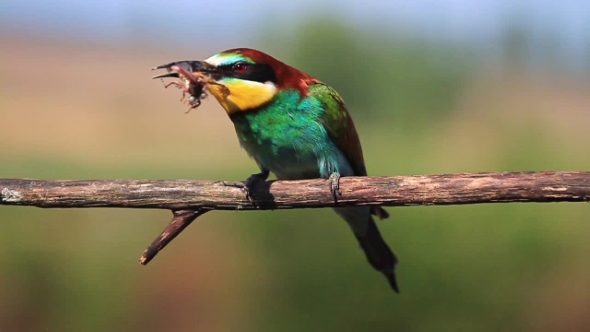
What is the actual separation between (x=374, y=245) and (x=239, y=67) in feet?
3.42

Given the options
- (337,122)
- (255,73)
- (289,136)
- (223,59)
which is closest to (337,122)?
(337,122)

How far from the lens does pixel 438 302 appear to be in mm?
4859

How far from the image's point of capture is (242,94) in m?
2.08

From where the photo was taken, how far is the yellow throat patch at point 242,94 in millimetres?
2047

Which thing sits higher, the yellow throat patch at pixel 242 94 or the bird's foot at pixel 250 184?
the yellow throat patch at pixel 242 94

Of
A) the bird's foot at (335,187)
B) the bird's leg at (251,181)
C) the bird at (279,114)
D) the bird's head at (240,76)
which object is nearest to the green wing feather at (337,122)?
the bird at (279,114)

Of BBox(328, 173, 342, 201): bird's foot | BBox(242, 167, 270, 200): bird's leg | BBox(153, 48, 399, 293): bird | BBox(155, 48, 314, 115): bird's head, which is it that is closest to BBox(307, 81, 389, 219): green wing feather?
BBox(153, 48, 399, 293): bird

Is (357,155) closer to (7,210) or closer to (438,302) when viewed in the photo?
(438,302)

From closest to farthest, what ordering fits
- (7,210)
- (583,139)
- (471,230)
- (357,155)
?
1. (357,155)
2. (471,230)
3. (7,210)
4. (583,139)

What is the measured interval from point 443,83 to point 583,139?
2657 millimetres

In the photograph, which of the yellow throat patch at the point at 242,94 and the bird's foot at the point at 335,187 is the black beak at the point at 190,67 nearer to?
the yellow throat patch at the point at 242,94

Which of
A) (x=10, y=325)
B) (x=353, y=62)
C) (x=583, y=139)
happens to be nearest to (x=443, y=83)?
(x=353, y=62)

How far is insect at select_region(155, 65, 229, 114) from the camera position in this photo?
1.97 meters

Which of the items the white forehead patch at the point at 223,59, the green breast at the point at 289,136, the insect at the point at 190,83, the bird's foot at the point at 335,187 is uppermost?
the white forehead patch at the point at 223,59
